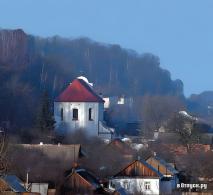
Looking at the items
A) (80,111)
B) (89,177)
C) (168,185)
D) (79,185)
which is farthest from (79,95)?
(79,185)

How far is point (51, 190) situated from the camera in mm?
28656

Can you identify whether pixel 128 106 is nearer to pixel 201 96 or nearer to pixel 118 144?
pixel 118 144

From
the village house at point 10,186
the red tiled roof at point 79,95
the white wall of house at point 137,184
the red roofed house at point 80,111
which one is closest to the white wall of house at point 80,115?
the red roofed house at point 80,111

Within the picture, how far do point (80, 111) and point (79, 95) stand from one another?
79cm

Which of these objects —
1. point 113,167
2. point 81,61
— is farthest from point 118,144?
point 81,61

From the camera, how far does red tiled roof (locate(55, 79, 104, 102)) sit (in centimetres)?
5081

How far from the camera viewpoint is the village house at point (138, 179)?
32156mm

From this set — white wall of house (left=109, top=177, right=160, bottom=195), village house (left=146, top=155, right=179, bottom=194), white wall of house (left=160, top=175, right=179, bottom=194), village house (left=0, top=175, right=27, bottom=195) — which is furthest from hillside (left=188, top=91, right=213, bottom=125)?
village house (left=0, top=175, right=27, bottom=195)

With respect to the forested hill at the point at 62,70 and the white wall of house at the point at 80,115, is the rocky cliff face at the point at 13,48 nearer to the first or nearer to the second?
the forested hill at the point at 62,70

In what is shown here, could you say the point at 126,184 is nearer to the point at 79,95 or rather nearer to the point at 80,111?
the point at 80,111

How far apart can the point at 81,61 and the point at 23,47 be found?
43.3 meters

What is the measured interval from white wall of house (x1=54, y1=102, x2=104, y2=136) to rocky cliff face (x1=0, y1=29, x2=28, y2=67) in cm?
1215

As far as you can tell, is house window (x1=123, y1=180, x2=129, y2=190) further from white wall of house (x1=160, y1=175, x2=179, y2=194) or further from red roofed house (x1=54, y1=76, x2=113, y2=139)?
red roofed house (x1=54, y1=76, x2=113, y2=139)

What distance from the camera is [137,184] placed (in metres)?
32.5
